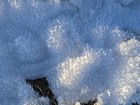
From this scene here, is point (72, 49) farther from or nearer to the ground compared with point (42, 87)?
farther from the ground

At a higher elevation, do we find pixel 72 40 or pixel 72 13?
pixel 72 13

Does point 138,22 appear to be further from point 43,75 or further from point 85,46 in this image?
point 43,75

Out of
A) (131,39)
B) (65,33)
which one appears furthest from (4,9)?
(131,39)

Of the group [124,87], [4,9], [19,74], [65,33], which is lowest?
[124,87]
